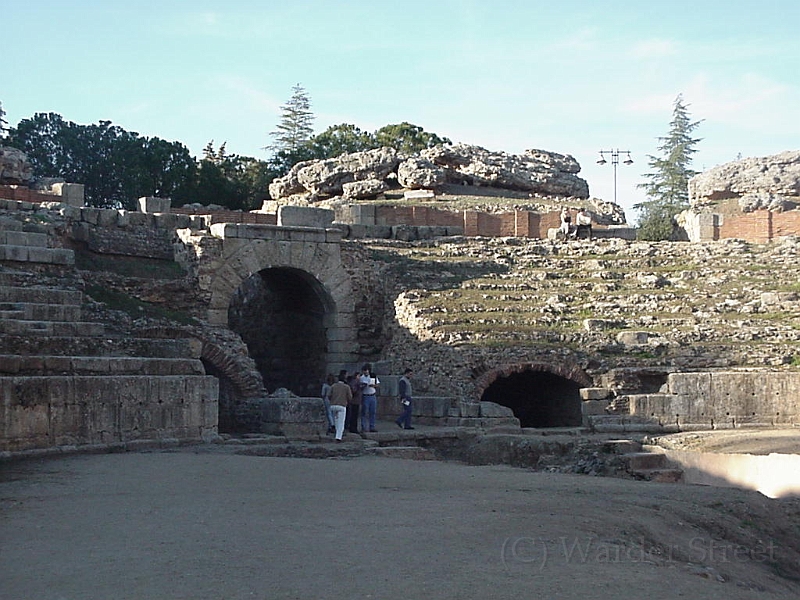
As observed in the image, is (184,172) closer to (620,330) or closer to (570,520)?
(620,330)

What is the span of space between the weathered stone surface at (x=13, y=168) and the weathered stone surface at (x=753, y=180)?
67.2 ft

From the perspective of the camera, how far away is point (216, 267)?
82.4ft

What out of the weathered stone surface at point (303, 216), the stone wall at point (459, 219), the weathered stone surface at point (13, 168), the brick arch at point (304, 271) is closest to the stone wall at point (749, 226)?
the stone wall at point (459, 219)

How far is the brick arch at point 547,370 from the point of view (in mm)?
22984

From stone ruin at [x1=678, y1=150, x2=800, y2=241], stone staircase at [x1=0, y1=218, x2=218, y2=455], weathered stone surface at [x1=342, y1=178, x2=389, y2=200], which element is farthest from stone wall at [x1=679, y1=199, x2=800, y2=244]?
stone staircase at [x1=0, y1=218, x2=218, y2=455]

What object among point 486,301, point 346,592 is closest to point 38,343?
point 346,592

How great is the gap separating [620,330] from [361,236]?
7.89 metres

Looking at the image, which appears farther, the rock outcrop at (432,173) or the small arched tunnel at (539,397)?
the rock outcrop at (432,173)

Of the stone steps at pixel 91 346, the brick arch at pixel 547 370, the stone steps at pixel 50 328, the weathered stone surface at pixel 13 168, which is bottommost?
the brick arch at pixel 547 370

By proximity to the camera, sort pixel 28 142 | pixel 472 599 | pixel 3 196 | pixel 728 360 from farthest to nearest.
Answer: pixel 28 142
pixel 3 196
pixel 728 360
pixel 472 599

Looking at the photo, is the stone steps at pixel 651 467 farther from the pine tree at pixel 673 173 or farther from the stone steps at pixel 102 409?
the pine tree at pixel 673 173

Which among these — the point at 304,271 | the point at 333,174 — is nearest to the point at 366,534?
the point at 304,271

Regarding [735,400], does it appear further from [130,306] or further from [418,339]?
[130,306]

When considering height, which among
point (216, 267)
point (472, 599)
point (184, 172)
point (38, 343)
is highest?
point (184, 172)
